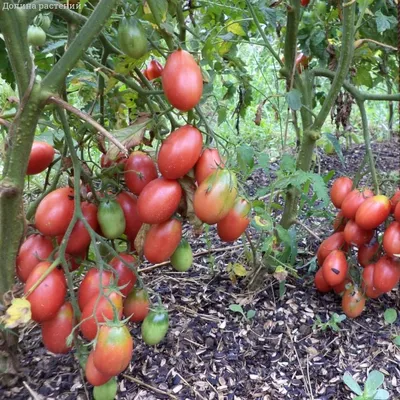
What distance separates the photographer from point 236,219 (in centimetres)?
85

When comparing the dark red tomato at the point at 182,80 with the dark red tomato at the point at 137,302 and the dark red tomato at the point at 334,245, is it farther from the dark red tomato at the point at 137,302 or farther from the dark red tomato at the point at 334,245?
the dark red tomato at the point at 334,245

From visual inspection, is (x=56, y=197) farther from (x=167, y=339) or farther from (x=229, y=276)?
(x=229, y=276)

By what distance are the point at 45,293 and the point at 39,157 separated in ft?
0.90

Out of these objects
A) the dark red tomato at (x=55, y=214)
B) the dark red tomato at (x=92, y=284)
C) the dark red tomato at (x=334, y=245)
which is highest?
the dark red tomato at (x=55, y=214)

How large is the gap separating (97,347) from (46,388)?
35 centimetres

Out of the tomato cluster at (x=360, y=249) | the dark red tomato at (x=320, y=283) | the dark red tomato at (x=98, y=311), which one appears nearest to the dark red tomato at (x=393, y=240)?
the tomato cluster at (x=360, y=249)

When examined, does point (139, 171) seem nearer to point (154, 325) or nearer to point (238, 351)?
point (154, 325)

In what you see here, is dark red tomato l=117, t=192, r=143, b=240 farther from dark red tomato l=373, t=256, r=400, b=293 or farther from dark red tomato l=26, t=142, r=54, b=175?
dark red tomato l=373, t=256, r=400, b=293

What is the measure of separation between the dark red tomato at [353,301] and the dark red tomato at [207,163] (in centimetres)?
62

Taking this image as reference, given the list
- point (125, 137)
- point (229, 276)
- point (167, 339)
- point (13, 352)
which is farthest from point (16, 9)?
point (229, 276)

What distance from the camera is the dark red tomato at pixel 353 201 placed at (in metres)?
1.13

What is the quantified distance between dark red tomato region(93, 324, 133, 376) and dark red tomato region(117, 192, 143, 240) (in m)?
0.21

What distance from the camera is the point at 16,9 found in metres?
0.72

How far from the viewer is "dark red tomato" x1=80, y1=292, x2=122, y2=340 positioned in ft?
2.56
